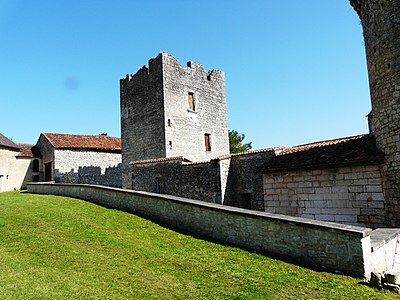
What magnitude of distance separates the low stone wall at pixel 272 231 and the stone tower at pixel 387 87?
3904mm

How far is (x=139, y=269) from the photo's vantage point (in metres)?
6.69

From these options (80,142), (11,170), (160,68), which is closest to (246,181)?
(160,68)

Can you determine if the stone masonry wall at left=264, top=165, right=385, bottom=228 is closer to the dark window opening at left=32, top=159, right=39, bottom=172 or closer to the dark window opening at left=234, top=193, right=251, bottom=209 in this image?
the dark window opening at left=234, top=193, right=251, bottom=209

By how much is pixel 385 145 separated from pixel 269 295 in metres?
7.02

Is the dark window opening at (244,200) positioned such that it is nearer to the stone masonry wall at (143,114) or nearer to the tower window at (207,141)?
the stone masonry wall at (143,114)

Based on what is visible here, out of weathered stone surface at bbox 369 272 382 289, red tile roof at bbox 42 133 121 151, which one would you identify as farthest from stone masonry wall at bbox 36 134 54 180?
weathered stone surface at bbox 369 272 382 289

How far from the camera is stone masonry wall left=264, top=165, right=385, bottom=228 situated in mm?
10352

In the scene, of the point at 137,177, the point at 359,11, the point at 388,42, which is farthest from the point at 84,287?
the point at 137,177

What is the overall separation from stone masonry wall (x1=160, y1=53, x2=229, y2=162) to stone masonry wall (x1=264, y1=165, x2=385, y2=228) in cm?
1019

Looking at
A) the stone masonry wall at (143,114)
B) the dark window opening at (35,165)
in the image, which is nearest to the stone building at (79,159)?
the dark window opening at (35,165)

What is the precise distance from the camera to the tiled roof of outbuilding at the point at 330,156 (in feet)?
35.1

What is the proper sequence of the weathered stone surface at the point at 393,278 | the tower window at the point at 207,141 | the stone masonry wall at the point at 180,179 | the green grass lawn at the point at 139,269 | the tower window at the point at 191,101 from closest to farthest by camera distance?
the green grass lawn at the point at 139,269 < the weathered stone surface at the point at 393,278 < the stone masonry wall at the point at 180,179 < the tower window at the point at 191,101 < the tower window at the point at 207,141

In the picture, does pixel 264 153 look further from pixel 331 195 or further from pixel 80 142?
pixel 80 142

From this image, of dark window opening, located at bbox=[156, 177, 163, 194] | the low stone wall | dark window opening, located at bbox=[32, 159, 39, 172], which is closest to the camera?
the low stone wall
